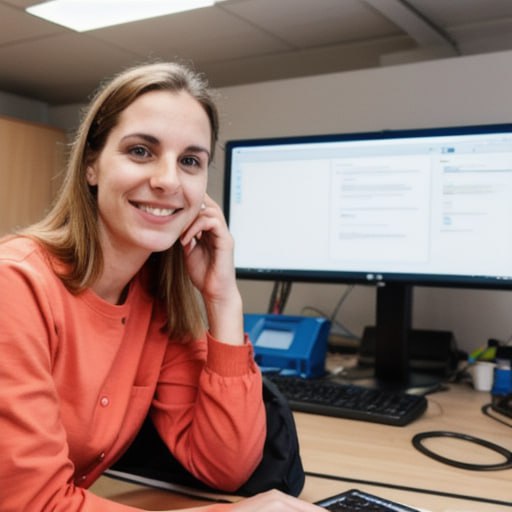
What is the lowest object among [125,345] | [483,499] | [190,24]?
[483,499]

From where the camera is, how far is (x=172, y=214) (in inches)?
36.9

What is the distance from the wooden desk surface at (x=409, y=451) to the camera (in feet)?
2.78

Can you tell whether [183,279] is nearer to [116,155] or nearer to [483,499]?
[116,155]

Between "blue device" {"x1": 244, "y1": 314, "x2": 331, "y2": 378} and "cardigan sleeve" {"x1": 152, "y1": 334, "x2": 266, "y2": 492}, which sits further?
"blue device" {"x1": 244, "y1": 314, "x2": 331, "y2": 378}

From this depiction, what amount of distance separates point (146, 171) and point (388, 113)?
1.17 meters

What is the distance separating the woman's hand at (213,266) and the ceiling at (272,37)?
4.54 ft

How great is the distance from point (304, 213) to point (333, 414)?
1.64ft

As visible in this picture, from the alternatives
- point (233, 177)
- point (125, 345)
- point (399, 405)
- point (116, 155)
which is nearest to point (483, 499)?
point (399, 405)

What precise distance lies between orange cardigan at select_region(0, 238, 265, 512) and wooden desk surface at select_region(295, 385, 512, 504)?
0.13 meters

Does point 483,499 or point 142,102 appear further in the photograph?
point 142,102

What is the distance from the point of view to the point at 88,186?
0.93 metres

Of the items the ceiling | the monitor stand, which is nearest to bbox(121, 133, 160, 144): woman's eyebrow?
the monitor stand

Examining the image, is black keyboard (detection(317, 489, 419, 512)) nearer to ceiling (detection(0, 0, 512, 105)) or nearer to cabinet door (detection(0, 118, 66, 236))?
ceiling (detection(0, 0, 512, 105))

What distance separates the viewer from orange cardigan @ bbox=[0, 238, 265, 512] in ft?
2.23
